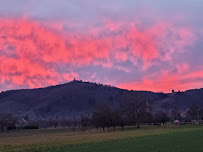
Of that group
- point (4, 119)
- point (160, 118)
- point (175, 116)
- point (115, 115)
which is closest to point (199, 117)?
point (175, 116)

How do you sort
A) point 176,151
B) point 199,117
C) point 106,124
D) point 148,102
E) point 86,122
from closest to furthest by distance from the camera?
point 176,151 → point 106,124 → point 148,102 → point 86,122 → point 199,117

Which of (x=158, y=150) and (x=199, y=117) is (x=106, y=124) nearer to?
(x=158, y=150)

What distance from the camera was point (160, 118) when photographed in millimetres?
135125

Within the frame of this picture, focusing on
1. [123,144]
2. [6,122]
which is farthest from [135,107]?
[123,144]

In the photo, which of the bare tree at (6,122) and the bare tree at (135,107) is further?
the bare tree at (6,122)

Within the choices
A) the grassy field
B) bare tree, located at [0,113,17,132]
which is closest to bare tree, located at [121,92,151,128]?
the grassy field

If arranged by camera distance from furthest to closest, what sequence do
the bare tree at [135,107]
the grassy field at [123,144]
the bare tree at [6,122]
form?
the bare tree at [6,122], the bare tree at [135,107], the grassy field at [123,144]

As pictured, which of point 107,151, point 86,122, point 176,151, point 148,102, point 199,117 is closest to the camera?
point 176,151

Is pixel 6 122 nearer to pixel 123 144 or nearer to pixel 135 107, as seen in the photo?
pixel 135 107

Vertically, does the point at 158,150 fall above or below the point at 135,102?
below

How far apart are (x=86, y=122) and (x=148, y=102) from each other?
109ft

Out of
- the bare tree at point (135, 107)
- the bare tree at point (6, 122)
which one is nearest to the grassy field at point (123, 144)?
the bare tree at point (135, 107)

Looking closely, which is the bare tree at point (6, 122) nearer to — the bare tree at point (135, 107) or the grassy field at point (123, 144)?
the bare tree at point (135, 107)

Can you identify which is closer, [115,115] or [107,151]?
[107,151]
